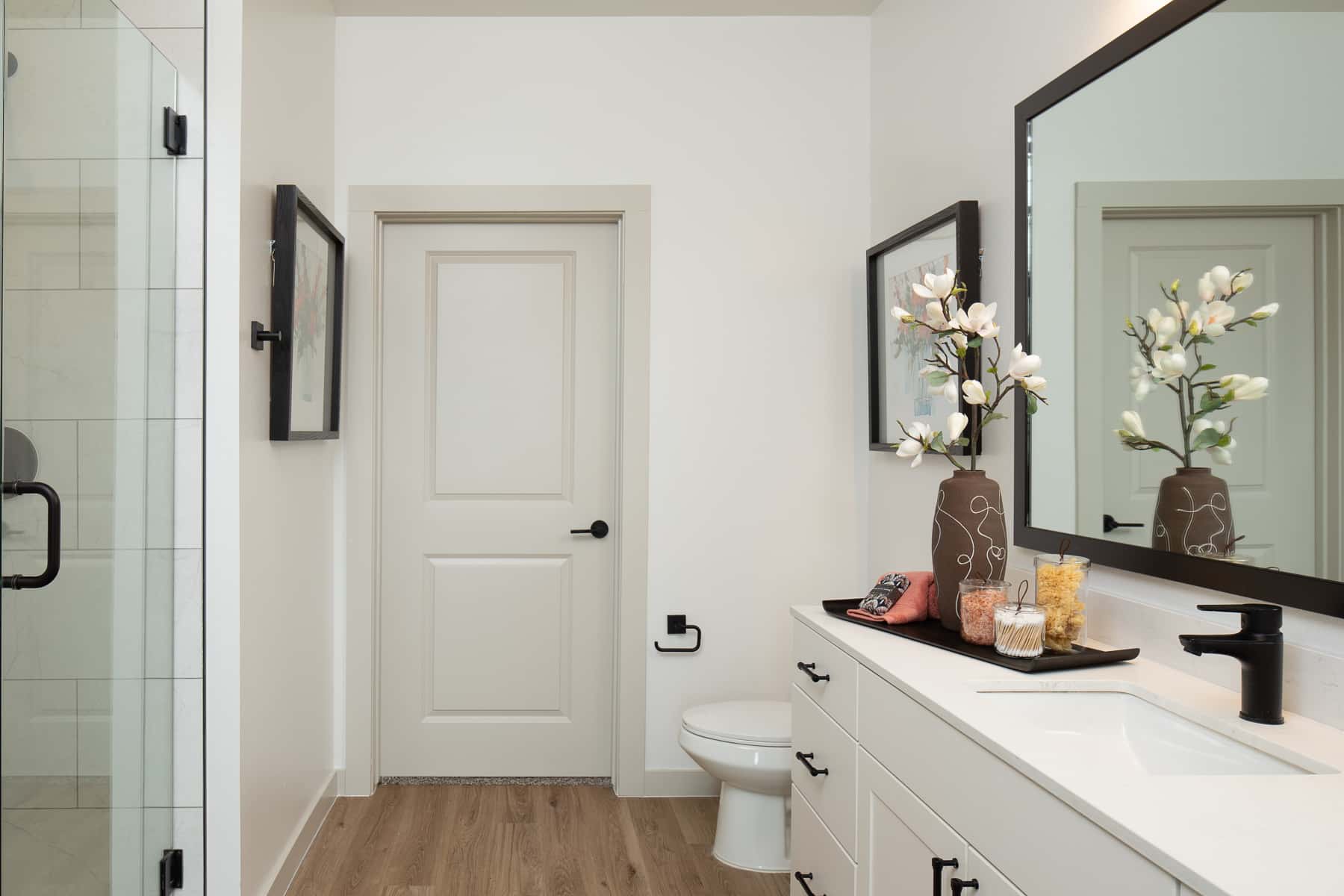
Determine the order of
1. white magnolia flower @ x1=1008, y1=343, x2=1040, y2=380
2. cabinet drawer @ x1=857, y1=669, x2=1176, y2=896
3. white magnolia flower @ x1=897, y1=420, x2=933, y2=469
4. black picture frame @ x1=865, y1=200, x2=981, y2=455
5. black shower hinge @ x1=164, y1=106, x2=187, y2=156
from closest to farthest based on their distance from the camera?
cabinet drawer @ x1=857, y1=669, x2=1176, y2=896
white magnolia flower @ x1=1008, y1=343, x2=1040, y2=380
white magnolia flower @ x1=897, y1=420, x2=933, y2=469
black shower hinge @ x1=164, y1=106, x2=187, y2=156
black picture frame @ x1=865, y1=200, x2=981, y2=455

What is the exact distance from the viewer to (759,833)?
8.01 ft

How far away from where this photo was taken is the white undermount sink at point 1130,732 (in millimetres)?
1171

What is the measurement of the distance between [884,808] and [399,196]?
2.35 meters

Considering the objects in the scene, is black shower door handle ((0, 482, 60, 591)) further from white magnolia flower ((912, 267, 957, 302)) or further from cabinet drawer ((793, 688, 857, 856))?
white magnolia flower ((912, 267, 957, 302))

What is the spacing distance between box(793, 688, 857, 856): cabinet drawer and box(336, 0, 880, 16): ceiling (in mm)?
2154

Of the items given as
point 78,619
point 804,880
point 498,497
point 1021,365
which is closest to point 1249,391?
point 1021,365

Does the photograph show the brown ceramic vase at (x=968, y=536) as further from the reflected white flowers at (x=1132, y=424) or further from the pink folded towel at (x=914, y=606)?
the reflected white flowers at (x=1132, y=424)

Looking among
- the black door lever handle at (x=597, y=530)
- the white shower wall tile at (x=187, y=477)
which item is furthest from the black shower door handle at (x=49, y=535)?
the black door lever handle at (x=597, y=530)

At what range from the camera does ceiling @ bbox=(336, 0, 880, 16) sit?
9.21 feet

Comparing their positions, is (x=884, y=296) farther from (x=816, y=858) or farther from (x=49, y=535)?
(x=49, y=535)

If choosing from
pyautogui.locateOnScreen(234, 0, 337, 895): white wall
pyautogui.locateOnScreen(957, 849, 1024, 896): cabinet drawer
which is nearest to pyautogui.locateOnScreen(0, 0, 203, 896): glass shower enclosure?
pyautogui.locateOnScreen(234, 0, 337, 895): white wall

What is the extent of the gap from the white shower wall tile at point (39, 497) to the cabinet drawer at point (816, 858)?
1540 millimetres

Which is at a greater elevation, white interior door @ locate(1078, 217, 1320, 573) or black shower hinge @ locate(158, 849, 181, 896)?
white interior door @ locate(1078, 217, 1320, 573)

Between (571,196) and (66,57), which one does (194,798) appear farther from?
(571,196)
